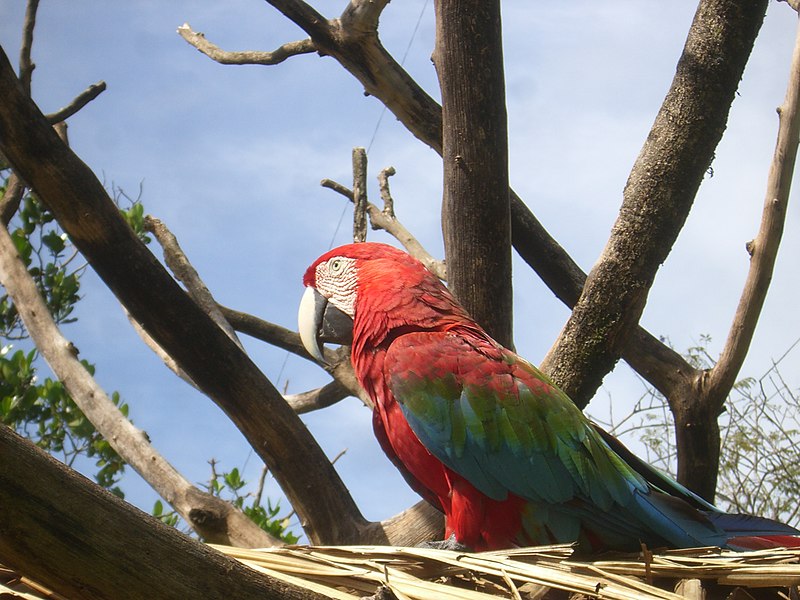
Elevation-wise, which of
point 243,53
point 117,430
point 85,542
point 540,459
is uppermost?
point 243,53

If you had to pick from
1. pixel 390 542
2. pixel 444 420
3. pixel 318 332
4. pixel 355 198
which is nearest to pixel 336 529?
pixel 390 542

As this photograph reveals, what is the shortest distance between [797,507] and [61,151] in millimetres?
3099

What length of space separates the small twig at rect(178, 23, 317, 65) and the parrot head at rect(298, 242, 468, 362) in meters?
0.78

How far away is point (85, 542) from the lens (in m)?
→ 0.69

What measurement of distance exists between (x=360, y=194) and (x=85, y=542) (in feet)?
5.72

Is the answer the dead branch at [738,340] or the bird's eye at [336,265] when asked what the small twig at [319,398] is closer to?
the bird's eye at [336,265]

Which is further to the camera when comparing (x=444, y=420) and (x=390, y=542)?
(x=390, y=542)

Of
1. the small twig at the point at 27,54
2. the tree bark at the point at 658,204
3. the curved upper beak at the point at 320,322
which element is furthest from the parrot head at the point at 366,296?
the small twig at the point at 27,54

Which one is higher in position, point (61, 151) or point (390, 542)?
point (61, 151)

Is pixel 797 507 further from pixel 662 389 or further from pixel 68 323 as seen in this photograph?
pixel 68 323

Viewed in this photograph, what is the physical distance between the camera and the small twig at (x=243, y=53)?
244 centimetres

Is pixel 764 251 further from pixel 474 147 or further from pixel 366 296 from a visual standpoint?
pixel 366 296

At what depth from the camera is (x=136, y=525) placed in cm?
72

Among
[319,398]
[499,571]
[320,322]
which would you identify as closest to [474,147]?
[320,322]
